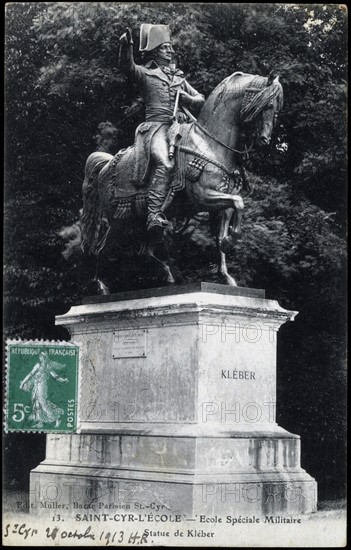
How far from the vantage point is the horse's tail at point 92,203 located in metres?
17.0

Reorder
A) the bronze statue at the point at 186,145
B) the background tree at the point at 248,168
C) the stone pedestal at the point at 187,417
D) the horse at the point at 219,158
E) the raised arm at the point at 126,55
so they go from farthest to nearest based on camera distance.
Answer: the background tree at the point at 248,168
the raised arm at the point at 126,55
the bronze statue at the point at 186,145
the horse at the point at 219,158
the stone pedestal at the point at 187,417

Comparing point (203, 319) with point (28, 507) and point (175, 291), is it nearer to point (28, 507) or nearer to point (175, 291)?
point (175, 291)

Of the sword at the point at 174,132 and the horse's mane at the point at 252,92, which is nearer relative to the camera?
the horse's mane at the point at 252,92

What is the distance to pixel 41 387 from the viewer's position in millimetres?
14750

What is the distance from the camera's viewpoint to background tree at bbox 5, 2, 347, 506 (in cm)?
2039

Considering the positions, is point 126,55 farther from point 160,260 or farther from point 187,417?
point 187,417

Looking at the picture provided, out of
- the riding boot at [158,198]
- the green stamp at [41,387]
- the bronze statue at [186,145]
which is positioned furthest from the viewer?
the riding boot at [158,198]

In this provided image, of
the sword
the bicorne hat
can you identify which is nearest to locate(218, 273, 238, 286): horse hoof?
the sword

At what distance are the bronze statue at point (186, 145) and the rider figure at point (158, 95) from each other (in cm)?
1

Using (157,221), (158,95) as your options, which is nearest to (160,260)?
(157,221)

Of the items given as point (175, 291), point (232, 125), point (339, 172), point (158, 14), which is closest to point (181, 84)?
point (232, 125)

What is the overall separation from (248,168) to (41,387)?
7.97 metres

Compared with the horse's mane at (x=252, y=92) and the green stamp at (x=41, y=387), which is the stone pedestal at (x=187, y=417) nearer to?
the green stamp at (x=41, y=387)

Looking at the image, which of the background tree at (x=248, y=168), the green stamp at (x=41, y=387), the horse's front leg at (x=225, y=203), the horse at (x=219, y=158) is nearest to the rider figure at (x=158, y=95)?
the horse at (x=219, y=158)
